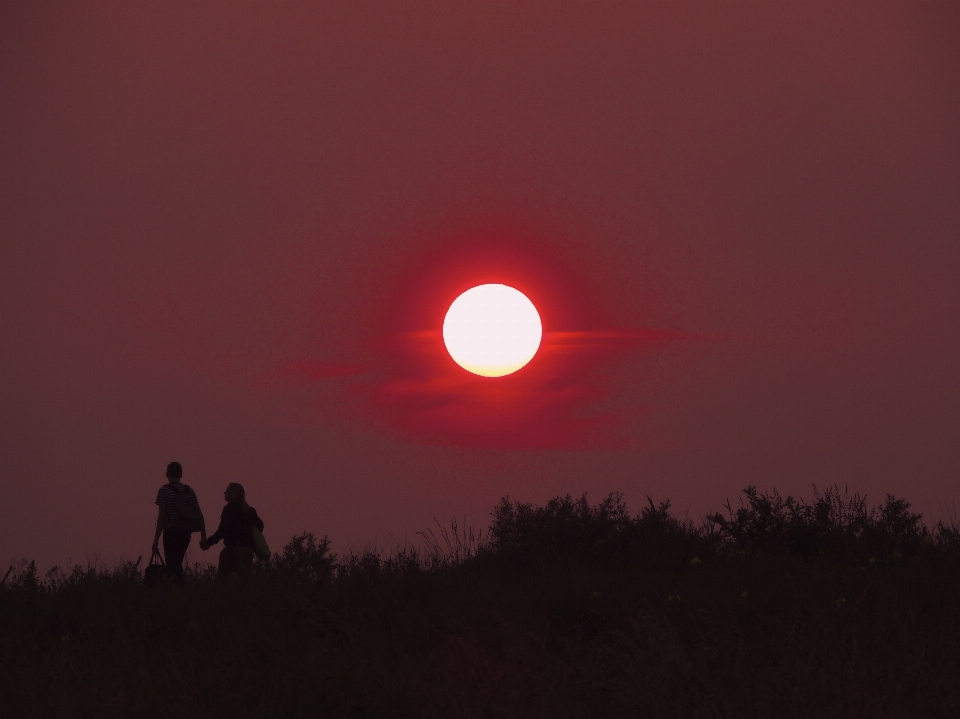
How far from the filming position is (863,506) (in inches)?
557

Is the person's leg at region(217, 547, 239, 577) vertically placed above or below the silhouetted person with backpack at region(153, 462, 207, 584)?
below

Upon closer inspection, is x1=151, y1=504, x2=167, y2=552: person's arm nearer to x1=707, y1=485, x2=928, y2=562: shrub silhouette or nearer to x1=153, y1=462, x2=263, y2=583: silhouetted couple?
x1=153, y1=462, x2=263, y2=583: silhouetted couple

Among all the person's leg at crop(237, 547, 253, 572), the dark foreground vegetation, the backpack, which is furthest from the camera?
the backpack

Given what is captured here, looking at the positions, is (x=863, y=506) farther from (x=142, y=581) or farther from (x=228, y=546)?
(x=142, y=581)

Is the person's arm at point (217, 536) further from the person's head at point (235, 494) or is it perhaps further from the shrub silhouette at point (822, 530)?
the shrub silhouette at point (822, 530)

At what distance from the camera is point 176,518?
12.9 m

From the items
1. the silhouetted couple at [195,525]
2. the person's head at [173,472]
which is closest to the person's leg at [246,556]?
the silhouetted couple at [195,525]

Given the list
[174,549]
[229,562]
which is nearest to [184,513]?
[174,549]

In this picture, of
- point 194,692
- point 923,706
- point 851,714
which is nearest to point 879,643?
point 923,706

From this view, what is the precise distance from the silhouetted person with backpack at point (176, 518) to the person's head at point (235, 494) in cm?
66

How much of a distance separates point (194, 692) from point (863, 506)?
10416 mm

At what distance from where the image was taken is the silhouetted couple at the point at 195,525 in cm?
1252

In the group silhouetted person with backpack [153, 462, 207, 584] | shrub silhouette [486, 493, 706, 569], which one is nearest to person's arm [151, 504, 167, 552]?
silhouetted person with backpack [153, 462, 207, 584]

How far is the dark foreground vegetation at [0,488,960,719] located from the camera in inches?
Answer: 250
